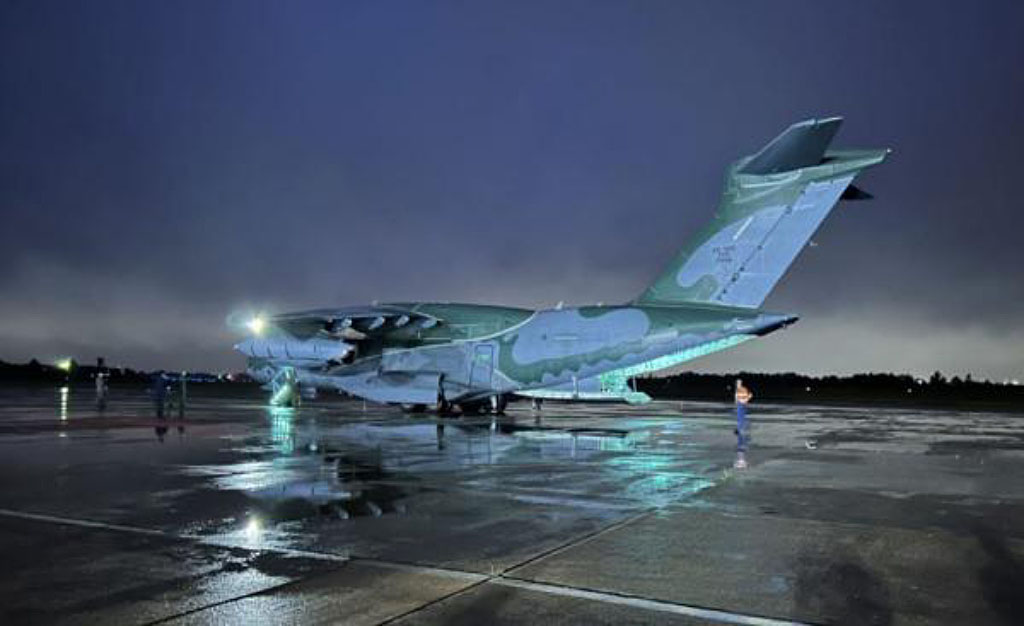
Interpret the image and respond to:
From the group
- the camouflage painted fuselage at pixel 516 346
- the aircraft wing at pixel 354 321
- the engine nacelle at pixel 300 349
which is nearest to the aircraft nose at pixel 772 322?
the camouflage painted fuselage at pixel 516 346

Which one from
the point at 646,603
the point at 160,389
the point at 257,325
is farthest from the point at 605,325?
the point at 646,603

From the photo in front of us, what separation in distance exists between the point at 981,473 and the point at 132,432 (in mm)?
17735

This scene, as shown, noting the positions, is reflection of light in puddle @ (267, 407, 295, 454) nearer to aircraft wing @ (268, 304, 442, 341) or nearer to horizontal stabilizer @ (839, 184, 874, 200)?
aircraft wing @ (268, 304, 442, 341)

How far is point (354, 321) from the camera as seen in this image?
2419 cm

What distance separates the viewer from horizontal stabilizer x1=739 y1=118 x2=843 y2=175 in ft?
53.6

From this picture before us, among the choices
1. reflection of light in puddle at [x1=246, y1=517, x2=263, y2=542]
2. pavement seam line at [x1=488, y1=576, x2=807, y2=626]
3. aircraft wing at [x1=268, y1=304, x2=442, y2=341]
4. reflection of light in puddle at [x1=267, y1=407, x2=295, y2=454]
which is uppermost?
aircraft wing at [x1=268, y1=304, x2=442, y2=341]

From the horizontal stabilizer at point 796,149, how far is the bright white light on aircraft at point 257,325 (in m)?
15.8

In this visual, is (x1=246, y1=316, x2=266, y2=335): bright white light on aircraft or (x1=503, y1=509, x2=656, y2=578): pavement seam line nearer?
(x1=503, y1=509, x2=656, y2=578): pavement seam line

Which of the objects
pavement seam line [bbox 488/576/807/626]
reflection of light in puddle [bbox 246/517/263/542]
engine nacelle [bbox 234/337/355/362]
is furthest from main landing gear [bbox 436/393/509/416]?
pavement seam line [bbox 488/576/807/626]

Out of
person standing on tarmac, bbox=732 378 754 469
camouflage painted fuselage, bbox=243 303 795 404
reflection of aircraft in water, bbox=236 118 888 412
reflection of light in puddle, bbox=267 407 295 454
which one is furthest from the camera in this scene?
camouflage painted fuselage, bbox=243 303 795 404

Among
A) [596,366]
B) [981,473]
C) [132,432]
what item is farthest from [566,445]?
[132,432]

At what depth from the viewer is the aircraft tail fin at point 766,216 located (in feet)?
56.5

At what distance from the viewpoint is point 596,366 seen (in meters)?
21.5

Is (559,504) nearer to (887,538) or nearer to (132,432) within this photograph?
(887,538)
